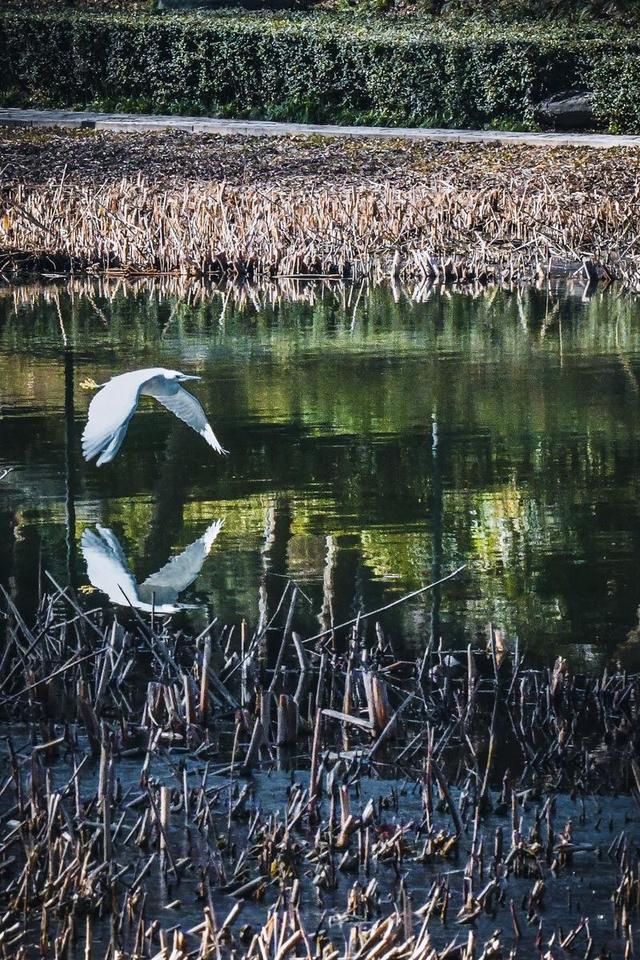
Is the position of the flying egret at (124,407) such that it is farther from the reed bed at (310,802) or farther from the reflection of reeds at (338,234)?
the reflection of reeds at (338,234)

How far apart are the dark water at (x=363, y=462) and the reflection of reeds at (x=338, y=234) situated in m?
1.55

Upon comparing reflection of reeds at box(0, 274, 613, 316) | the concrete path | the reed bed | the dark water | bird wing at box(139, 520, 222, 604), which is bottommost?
the reed bed

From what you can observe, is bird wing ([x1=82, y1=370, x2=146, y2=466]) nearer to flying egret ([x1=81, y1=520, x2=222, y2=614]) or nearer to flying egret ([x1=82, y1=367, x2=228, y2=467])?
flying egret ([x1=82, y1=367, x2=228, y2=467])

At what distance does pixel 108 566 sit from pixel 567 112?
2196cm

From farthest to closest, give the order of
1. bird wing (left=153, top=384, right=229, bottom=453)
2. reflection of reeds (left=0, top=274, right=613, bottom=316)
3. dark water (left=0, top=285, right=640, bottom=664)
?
1. reflection of reeds (left=0, top=274, right=613, bottom=316)
2. bird wing (left=153, top=384, right=229, bottom=453)
3. dark water (left=0, top=285, right=640, bottom=664)

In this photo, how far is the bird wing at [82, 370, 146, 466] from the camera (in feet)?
28.4

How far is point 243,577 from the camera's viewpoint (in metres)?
7.95

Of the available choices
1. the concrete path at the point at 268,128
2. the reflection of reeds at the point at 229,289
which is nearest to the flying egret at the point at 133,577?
the reflection of reeds at the point at 229,289

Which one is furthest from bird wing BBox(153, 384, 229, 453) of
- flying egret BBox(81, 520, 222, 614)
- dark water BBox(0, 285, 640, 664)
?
flying egret BBox(81, 520, 222, 614)

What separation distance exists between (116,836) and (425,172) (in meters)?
16.4

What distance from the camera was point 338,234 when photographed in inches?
697

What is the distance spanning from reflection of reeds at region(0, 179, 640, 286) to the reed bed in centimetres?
1109

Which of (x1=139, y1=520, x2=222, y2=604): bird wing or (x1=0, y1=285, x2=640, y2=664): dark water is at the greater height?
(x1=0, y1=285, x2=640, y2=664): dark water

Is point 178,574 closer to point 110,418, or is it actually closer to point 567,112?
point 110,418
